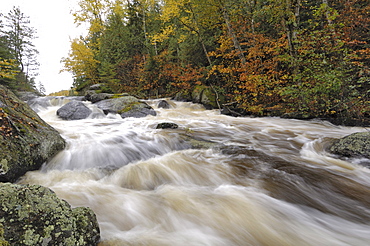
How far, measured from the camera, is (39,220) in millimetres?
1363

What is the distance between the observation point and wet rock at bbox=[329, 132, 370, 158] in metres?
3.72

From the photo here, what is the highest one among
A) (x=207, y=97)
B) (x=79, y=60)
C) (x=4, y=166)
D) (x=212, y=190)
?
(x=79, y=60)

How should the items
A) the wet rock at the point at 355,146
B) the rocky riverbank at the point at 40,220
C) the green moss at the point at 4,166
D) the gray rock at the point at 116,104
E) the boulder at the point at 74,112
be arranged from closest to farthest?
the rocky riverbank at the point at 40,220 → the green moss at the point at 4,166 → the wet rock at the point at 355,146 → the boulder at the point at 74,112 → the gray rock at the point at 116,104

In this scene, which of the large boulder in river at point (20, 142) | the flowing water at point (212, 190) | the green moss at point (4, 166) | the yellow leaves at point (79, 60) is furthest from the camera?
the yellow leaves at point (79, 60)

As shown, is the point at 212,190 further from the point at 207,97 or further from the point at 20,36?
the point at 20,36

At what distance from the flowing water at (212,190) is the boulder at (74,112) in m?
3.62

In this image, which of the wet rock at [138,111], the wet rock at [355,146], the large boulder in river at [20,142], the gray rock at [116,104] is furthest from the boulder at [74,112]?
the wet rock at [355,146]

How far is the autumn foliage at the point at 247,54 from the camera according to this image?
21.1ft

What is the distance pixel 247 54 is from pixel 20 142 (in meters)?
12.2

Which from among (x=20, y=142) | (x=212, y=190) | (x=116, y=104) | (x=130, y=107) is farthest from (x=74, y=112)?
(x=212, y=190)

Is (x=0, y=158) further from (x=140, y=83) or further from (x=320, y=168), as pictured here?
(x=140, y=83)

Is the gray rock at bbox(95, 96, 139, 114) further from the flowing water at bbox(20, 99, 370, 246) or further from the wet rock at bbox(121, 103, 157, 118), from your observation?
the flowing water at bbox(20, 99, 370, 246)

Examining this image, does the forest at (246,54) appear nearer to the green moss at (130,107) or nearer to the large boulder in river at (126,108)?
the large boulder in river at (126,108)

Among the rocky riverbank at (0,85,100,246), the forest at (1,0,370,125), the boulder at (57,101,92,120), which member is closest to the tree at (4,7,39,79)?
the forest at (1,0,370,125)
